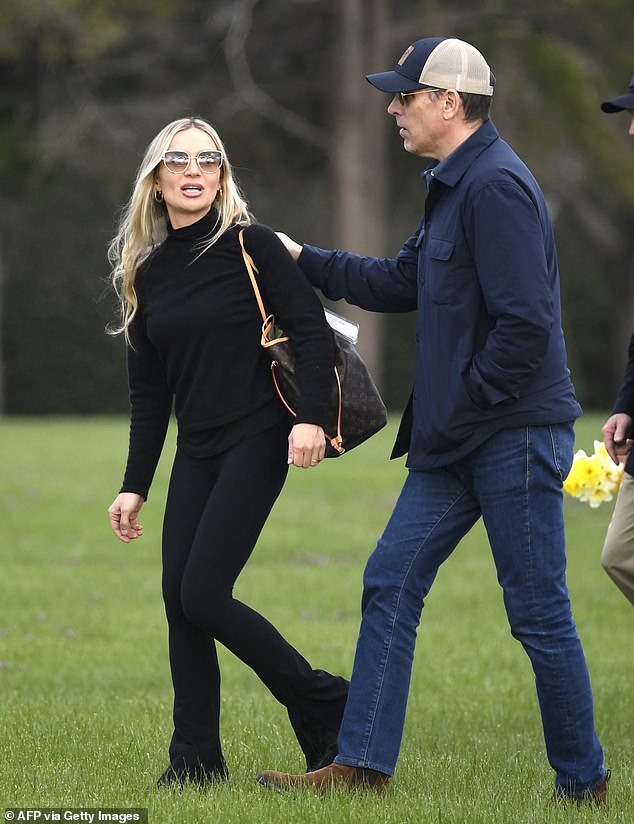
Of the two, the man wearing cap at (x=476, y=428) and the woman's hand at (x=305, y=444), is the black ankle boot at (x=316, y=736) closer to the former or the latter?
the man wearing cap at (x=476, y=428)

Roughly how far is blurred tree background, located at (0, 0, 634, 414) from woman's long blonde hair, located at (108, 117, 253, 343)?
19316 mm

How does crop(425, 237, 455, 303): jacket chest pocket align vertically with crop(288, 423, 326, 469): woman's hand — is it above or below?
above

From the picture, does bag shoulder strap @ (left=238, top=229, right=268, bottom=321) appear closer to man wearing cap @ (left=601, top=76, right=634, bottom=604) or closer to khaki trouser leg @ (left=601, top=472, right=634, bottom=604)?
man wearing cap @ (left=601, top=76, right=634, bottom=604)

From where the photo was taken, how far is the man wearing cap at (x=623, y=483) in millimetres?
5035

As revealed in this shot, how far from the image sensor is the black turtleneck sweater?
4570 millimetres

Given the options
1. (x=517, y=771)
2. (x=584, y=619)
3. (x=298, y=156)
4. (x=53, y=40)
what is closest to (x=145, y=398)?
(x=517, y=771)

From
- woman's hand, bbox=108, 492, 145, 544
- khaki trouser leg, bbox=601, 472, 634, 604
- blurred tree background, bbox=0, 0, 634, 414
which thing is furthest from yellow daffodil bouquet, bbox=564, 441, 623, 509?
blurred tree background, bbox=0, 0, 634, 414

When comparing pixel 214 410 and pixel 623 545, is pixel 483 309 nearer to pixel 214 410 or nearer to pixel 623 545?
pixel 214 410

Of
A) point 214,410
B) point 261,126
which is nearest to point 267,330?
point 214,410

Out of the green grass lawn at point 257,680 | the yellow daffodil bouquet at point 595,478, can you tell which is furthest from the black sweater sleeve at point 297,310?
the yellow daffodil bouquet at point 595,478

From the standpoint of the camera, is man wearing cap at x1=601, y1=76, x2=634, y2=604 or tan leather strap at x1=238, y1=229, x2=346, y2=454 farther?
man wearing cap at x1=601, y1=76, x2=634, y2=604

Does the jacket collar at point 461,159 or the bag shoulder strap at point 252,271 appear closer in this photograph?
the jacket collar at point 461,159

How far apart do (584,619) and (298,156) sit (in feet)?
70.7

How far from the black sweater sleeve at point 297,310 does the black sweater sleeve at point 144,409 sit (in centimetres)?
49
